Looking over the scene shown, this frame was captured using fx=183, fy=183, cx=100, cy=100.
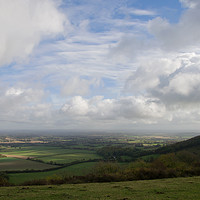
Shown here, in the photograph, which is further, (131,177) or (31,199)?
(131,177)

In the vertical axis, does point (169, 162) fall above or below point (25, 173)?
above

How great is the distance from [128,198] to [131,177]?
53.0 ft

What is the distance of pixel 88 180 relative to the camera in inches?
1288

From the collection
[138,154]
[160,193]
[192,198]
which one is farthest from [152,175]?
[138,154]

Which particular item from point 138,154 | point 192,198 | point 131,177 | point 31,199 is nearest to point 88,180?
point 131,177

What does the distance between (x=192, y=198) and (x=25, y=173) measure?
227 feet

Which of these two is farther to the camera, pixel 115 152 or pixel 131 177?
pixel 115 152

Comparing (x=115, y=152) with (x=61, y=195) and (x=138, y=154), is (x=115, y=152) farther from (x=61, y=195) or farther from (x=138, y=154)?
(x=61, y=195)

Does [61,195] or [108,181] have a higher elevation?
[61,195]

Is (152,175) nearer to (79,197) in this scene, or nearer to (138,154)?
(79,197)

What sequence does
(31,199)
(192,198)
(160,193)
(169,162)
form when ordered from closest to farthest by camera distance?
(192,198), (31,199), (160,193), (169,162)

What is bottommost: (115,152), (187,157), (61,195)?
(115,152)

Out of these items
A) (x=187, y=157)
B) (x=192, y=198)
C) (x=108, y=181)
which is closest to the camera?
(x=192, y=198)

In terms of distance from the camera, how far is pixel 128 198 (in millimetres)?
18688
